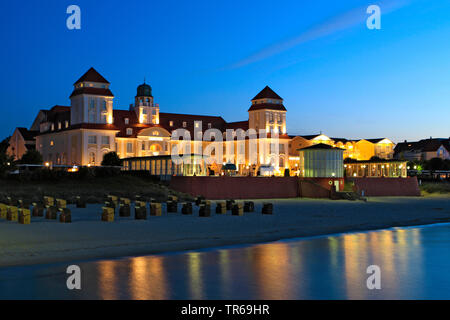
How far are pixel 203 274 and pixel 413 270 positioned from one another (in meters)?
6.79

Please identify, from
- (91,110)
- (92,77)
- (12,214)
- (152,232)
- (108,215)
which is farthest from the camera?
(92,77)

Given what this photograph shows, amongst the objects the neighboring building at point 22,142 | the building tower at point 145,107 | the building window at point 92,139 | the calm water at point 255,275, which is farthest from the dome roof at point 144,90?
the calm water at point 255,275

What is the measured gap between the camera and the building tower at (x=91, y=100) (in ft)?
262

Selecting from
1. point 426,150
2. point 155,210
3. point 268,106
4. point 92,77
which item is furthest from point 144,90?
point 426,150

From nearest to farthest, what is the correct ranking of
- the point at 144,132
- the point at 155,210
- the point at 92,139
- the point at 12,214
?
the point at 12,214
the point at 155,210
the point at 92,139
the point at 144,132

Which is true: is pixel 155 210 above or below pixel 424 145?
below

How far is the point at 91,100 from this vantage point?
80062mm

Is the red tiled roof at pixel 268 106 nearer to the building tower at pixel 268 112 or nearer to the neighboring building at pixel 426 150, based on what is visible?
the building tower at pixel 268 112

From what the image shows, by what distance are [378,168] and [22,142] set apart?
64482 millimetres

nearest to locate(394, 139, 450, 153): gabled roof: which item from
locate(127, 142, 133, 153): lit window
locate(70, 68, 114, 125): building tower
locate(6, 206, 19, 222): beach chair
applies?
locate(127, 142, 133, 153): lit window

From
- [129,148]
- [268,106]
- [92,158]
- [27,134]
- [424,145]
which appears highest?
[268,106]

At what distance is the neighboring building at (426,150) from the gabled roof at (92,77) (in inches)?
3173

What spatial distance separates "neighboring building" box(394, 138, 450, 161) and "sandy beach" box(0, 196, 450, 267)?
106246 millimetres

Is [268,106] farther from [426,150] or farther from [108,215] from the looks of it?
[108,215]
